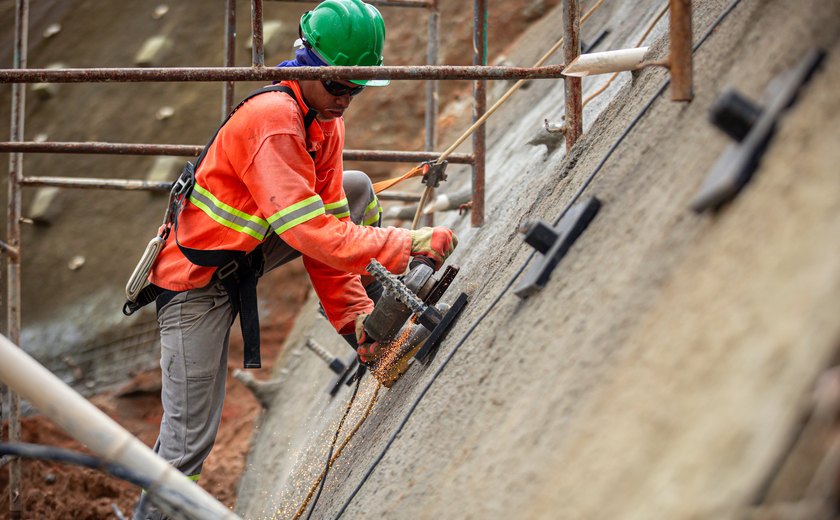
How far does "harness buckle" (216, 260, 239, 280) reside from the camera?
324 cm

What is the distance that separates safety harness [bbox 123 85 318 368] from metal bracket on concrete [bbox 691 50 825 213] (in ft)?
5.93

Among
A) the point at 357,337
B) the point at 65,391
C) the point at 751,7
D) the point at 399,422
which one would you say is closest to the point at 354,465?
the point at 399,422

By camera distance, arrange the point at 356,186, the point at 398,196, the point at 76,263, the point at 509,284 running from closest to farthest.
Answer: the point at 509,284 → the point at 356,186 → the point at 398,196 → the point at 76,263

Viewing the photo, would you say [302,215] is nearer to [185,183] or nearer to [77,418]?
[185,183]

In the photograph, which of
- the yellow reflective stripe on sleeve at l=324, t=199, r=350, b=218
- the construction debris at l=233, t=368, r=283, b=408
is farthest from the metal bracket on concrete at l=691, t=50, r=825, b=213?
the construction debris at l=233, t=368, r=283, b=408

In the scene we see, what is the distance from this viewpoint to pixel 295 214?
2.91m

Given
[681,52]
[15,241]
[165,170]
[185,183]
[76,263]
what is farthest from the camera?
[165,170]

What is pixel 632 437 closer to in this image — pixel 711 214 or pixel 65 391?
pixel 711 214

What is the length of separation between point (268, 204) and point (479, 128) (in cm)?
166

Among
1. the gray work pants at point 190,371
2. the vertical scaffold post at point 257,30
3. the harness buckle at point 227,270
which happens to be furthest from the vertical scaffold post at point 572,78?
the gray work pants at point 190,371

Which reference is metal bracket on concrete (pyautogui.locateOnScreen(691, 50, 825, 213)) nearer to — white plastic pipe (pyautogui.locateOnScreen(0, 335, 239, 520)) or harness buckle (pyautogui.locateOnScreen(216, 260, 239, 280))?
white plastic pipe (pyautogui.locateOnScreen(0, 335, 239, 520))

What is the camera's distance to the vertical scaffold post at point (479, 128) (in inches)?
171

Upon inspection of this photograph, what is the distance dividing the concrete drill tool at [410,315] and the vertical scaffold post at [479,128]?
130cm

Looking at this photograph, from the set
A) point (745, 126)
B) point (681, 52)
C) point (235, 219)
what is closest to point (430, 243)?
point (235, 219)
